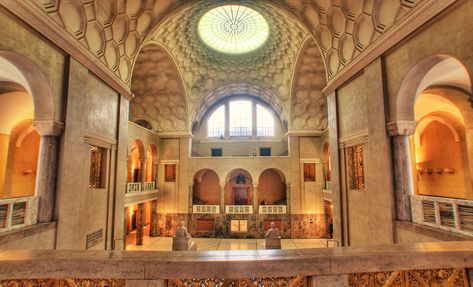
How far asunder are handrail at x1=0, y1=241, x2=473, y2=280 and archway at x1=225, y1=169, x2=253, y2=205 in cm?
1964

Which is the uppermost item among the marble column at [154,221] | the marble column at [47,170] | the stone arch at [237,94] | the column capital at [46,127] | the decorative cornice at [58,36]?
the stone arch at [237,94]

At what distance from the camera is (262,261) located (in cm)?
216

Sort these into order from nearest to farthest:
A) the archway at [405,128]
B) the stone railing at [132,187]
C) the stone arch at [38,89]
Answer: the stone arch at [38,89]
the archway at [405,128]
the stone railing at [132,187]

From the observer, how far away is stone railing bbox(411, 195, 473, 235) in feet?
15.6

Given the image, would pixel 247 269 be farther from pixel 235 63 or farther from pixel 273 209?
pixel 235 63

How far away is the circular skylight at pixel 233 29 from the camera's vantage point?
14953 mm

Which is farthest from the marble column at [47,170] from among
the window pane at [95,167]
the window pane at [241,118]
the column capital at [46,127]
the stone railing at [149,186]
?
the window pane at [241,118]

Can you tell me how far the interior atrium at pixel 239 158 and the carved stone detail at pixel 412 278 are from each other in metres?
0.01

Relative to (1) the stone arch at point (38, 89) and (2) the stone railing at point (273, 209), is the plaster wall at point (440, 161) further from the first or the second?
(1) the stone arch at point (38, 89)

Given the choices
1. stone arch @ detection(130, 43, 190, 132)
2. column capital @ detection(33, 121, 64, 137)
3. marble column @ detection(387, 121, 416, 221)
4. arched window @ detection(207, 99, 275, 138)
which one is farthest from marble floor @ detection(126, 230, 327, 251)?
column capital @ detection(33, 121, 64, 137)

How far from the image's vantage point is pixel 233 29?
1638 cm

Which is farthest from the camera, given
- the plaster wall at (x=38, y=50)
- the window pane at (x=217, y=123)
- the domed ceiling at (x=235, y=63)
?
the window pane at (x=217, y=123)

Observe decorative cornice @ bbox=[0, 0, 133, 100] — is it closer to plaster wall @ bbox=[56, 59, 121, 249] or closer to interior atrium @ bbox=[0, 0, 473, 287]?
interior atrium @ bbox=[0, 0, 473, 287]

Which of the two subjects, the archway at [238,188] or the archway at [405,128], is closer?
the archway at [405,128]
